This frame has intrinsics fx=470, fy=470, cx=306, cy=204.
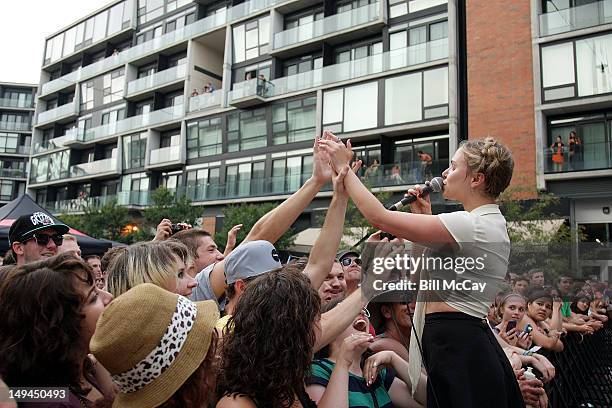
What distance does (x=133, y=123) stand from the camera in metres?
34.4

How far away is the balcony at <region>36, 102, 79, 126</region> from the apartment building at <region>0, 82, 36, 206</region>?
17.4 meters

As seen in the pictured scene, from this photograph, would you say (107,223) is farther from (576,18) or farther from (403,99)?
(576,18)

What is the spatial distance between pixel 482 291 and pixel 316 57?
25.8 m

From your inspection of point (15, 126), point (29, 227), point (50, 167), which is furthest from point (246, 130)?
point (15, 126)

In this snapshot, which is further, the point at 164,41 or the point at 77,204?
the point at 77,204

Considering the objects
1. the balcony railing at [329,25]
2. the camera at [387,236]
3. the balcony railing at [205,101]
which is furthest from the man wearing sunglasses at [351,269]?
the balcony railing at [205,101]

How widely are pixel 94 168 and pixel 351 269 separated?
37.0 meters

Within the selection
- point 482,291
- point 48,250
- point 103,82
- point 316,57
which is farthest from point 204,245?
point 103,82

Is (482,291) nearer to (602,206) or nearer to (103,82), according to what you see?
(602,206)

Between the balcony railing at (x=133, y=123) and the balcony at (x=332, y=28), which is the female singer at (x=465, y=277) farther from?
the balcony railing at (x=133, y=123)

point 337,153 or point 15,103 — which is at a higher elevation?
point 15,103

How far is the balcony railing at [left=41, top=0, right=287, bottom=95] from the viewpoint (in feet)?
95.5

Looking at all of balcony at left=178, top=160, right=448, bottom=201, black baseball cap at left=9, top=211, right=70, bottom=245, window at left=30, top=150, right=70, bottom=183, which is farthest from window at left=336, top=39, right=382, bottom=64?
window at left=30, top=150, right=70, bottom=183

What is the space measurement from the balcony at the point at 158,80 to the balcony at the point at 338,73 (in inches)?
229
